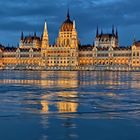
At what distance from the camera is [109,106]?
1944 centimetres

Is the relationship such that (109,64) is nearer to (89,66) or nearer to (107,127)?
(89,66)

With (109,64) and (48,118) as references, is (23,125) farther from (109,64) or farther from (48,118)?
(109,64)

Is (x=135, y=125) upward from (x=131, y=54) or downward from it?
downward

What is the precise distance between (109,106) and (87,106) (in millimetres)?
1077

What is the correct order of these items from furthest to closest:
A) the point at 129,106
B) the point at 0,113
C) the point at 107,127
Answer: the point at 129,106 → the point at 0,113 → the point at 107,127

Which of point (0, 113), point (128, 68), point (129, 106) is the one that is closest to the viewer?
point (0, 113)

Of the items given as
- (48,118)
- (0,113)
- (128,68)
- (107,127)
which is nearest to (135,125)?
(107,127)

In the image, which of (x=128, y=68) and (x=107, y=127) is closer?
(x=107, y=127)

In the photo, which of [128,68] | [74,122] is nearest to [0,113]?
[74,122]

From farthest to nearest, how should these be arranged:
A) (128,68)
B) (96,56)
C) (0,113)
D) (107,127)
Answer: (96,56)
(128,68)
(0,113)
(107,127)

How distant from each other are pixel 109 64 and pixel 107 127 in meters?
181

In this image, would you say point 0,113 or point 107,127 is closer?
point 107,127

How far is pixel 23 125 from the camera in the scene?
13500mm

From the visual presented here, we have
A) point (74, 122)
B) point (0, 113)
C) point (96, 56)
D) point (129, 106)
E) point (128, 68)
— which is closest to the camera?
point (74, 122)
